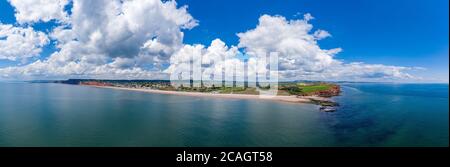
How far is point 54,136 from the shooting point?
790 inches

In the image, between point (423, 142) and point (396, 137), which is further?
point (396, 137)
